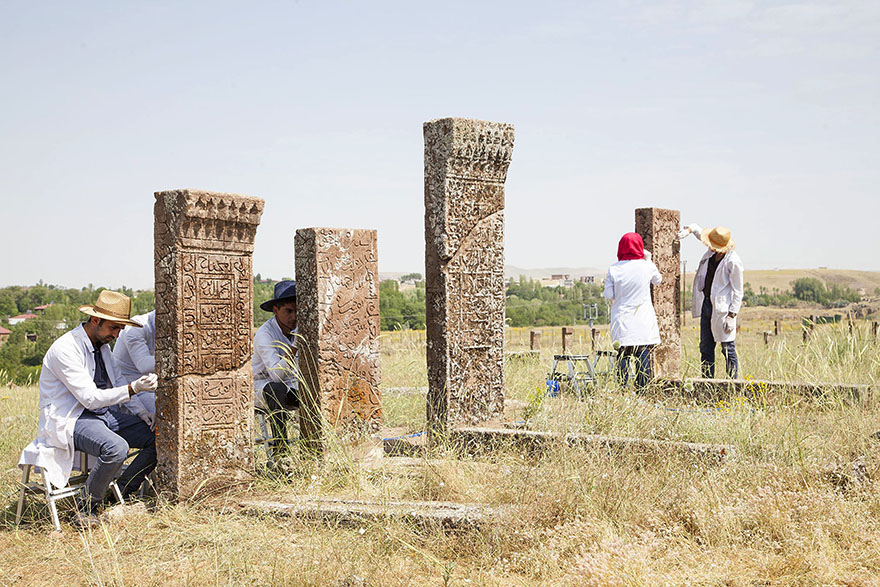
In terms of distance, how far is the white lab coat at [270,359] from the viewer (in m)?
6.42

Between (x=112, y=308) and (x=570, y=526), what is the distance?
11.5ft

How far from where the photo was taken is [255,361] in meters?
6.67

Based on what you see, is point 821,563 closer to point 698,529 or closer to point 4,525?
point 698,529

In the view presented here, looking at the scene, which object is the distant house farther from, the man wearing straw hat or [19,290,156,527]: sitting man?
the man wearing straw hat

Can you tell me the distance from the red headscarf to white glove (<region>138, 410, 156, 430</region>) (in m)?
5.04

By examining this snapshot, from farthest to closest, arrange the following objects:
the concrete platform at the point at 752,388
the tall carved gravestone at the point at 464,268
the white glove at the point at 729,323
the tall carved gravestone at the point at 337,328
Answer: the white glove at the point at 729,323 → the concrete platform at the point at 752,388 → the tall carved gravestone at the point at 464,268 → the tall carved gravestone at the point at 337,328

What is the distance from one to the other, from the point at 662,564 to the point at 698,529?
56cm

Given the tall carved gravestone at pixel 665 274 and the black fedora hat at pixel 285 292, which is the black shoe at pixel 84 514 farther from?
the tall carved gravestone at pixel 665 274

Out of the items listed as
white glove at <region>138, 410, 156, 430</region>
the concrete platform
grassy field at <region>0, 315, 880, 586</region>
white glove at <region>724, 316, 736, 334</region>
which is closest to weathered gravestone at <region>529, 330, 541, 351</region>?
white glove at <region>724, 316, 736, 334</region>

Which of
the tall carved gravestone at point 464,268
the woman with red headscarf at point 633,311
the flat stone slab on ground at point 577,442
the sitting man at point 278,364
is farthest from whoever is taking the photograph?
the woman with red headscarf at point 633,311

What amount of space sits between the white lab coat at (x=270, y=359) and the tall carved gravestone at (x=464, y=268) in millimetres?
1237

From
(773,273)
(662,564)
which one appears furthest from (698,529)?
(773,273)

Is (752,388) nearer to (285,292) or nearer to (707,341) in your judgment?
(707,341)

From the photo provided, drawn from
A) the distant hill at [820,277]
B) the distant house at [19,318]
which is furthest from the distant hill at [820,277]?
the distant house at [19,318]
